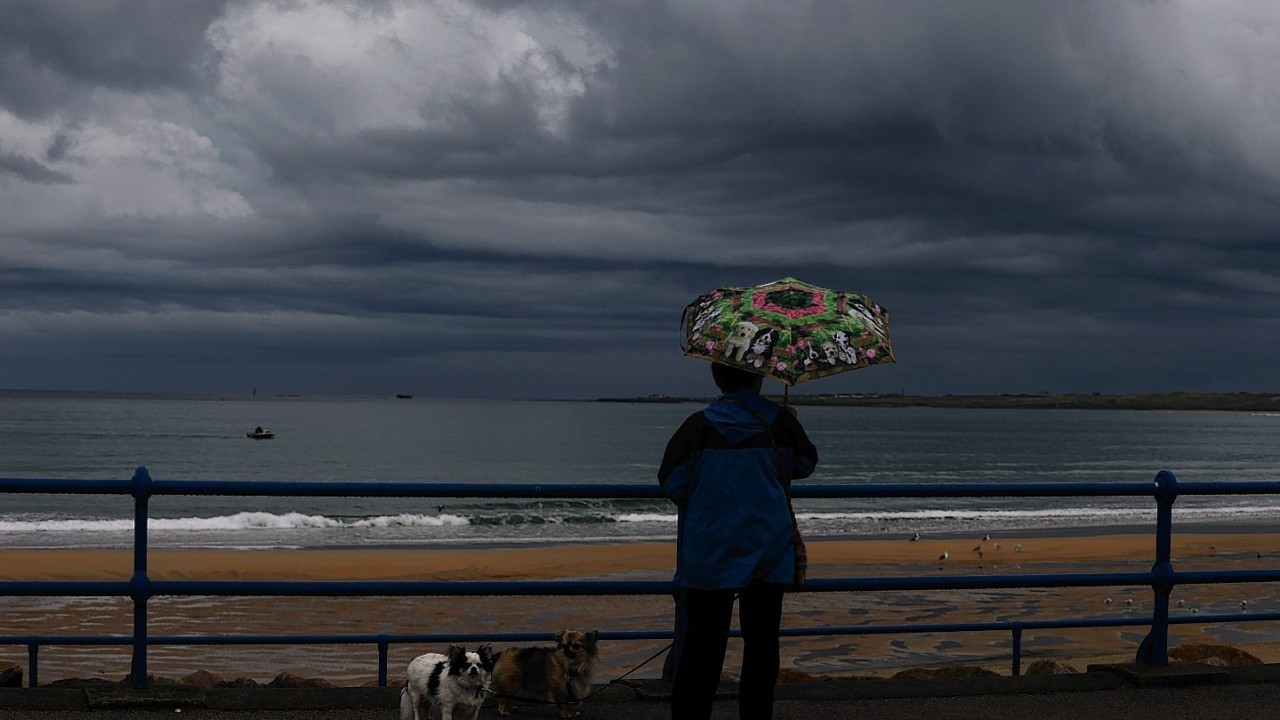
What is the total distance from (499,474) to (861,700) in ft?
174

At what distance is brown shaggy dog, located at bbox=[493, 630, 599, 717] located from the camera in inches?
197

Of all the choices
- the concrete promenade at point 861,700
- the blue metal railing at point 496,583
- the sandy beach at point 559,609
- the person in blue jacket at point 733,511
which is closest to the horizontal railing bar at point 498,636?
the blue metal railing at point 496,583

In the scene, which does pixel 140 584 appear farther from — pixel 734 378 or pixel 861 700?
pixel 861 700

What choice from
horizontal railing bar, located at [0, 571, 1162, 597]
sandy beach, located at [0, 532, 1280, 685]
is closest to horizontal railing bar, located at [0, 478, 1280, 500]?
horizontal railing bar, located at [0, 571, 1162, 597]

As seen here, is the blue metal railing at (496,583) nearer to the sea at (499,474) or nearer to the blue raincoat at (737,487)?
the blue raincoat at (737,487)

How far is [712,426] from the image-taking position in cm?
413

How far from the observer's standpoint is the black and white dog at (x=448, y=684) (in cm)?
477

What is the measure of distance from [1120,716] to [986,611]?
1149cm

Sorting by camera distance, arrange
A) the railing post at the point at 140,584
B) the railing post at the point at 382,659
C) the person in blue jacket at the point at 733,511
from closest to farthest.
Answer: the person in blue jacket at the point at 733,511
the railing post at the point at 140,584
the railing post at the point at 382,659

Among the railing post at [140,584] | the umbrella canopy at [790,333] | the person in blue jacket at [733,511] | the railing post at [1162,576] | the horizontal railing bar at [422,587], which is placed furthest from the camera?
the railing post at [1162,576]

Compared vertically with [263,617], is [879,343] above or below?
above

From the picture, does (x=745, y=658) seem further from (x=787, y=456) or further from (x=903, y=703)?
(x=903, y=703)

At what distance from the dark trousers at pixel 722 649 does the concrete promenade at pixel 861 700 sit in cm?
76

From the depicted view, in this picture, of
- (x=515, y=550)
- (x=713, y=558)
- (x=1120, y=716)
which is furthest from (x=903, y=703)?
(x=515, y=550)
